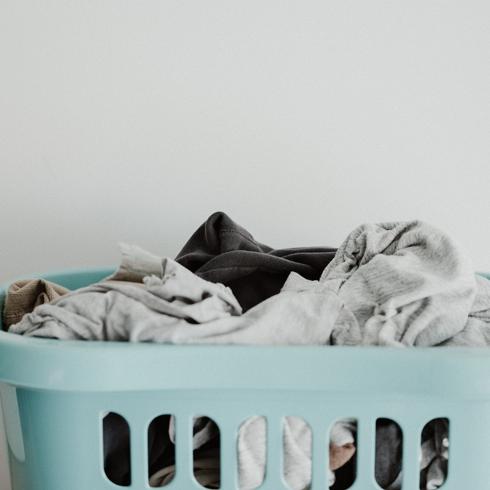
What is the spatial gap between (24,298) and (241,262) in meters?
0.21

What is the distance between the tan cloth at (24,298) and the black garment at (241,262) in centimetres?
14

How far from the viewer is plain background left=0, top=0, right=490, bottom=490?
110cm

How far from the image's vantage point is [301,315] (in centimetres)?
70

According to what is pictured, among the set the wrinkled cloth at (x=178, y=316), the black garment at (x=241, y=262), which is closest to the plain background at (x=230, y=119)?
the black garment at (x=241, y=262)

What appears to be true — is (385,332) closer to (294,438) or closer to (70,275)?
(294,438)

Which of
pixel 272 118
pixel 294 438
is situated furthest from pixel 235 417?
pixel 272 118

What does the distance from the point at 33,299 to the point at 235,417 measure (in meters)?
0.28

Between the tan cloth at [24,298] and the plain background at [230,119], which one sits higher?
the plain background at [230,119]

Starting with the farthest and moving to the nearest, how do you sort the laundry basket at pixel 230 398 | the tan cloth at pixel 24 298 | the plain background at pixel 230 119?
the plain background at pixel 230 119 → the tan cloth at pixel 24 298 → the laundry basket at pixel 230 398

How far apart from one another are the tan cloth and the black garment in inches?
5.4

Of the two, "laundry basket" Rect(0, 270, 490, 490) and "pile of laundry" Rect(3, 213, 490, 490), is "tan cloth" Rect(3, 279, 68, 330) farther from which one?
"laundry basket" Rect(0, 270, 490, 490)

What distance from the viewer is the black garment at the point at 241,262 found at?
33.4 inches

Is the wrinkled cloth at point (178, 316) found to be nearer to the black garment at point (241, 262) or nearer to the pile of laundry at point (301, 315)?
the pile of laundry at point (301, 315)

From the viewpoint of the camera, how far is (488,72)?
1132 millimetres
